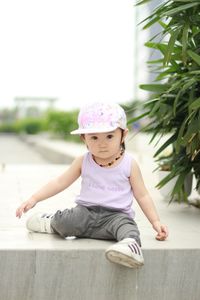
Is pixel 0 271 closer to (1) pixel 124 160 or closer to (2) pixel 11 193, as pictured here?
(1) pixel 124 160

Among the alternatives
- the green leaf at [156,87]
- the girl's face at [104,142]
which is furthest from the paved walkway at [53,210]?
the green leaf at [156,87]

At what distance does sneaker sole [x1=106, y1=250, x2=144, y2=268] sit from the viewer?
2.75m

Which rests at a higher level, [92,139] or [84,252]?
[92,139]

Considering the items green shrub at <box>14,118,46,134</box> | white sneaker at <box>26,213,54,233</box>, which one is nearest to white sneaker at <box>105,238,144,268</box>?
white sneaker at <box>26,213,54,233</box>

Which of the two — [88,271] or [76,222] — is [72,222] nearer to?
[76,222]

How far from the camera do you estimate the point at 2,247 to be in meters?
2.91

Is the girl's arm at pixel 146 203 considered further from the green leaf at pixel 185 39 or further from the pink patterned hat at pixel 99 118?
the green leaf at pixel 185 39

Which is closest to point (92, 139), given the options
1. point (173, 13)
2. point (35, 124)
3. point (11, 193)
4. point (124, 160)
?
point (124, 160)

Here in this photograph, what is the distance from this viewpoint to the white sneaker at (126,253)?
274 cm

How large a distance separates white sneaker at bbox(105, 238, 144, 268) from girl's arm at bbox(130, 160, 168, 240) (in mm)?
291

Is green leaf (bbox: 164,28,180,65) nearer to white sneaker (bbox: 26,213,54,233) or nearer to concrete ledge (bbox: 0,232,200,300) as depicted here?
white sneaker (bbox: 26,213,54,233)

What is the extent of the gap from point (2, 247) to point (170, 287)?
2.54ft

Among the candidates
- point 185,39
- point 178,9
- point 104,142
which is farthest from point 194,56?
point 104,142

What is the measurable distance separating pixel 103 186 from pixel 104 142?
22 cm
